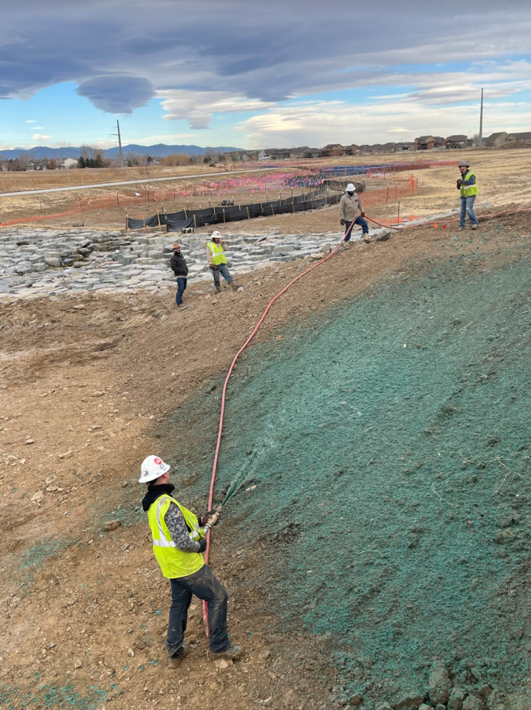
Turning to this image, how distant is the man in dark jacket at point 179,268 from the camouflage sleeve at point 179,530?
9670mm

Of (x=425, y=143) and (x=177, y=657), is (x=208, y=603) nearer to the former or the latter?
(x=177, y=657)

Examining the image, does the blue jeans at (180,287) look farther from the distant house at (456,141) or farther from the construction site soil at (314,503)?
the distant house at (456,141)

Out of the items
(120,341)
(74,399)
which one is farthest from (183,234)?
(74,399)

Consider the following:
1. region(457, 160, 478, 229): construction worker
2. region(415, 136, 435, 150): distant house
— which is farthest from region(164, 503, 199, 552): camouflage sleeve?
region(415, 136, 435, 150): distant house

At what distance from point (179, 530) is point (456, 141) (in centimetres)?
13140

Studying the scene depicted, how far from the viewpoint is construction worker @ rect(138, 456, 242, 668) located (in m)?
4.33

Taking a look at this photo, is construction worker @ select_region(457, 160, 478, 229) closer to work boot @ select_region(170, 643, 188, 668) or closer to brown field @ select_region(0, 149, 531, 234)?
brown field @ select_region(0, 149, 531, 234)

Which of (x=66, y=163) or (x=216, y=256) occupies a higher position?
(x=66, y=163)

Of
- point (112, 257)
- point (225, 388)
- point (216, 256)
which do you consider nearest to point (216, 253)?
point (216, 256)

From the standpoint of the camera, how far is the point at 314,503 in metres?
5.70

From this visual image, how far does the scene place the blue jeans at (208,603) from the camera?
444 cm

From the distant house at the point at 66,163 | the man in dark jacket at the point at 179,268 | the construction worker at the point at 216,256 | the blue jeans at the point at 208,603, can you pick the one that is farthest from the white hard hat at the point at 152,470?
the distant house at the point at 66,163

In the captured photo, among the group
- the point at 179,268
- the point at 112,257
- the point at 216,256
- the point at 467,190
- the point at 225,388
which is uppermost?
the point at 467,190

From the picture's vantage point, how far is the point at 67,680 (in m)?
4.77
